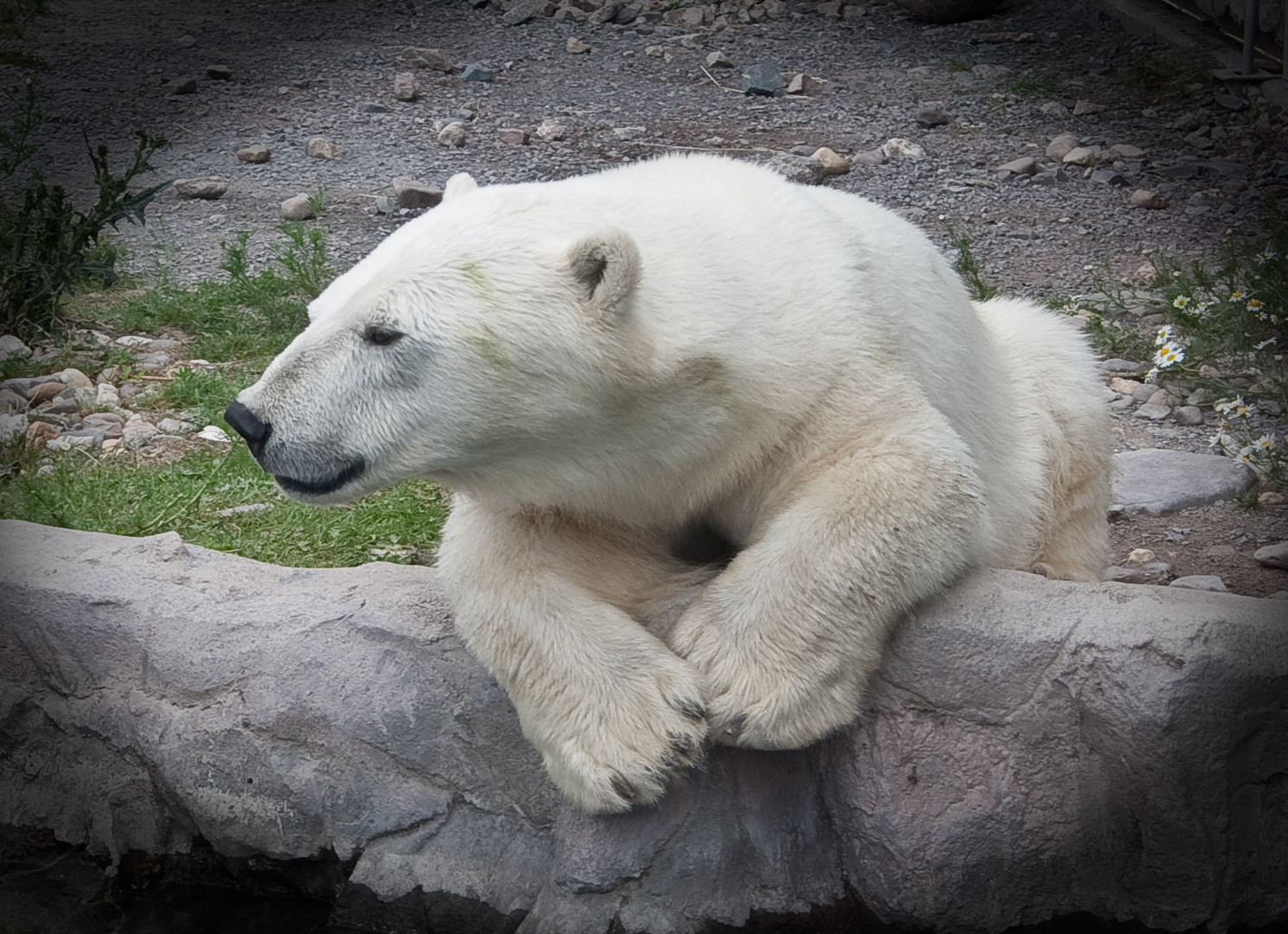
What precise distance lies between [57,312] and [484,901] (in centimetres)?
394

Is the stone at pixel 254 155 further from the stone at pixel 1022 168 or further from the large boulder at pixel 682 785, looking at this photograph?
the large boulder at pixel 682 785

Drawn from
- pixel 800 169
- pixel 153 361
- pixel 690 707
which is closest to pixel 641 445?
pixel 690 707

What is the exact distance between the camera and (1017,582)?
117 inches

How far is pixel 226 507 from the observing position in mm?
4625

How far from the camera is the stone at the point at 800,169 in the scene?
728 cm

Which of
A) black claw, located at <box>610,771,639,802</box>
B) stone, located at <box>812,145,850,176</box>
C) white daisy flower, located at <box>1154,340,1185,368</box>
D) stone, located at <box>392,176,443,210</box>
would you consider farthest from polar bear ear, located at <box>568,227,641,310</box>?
stone, located at <box>812,145,850,176</box>

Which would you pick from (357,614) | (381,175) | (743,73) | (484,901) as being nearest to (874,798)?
(484,901)

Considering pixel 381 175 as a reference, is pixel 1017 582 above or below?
above

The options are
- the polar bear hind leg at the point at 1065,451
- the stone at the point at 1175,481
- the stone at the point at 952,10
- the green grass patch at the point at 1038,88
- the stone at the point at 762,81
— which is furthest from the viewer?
the stone at the point at 952,10

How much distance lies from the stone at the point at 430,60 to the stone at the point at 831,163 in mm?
2919

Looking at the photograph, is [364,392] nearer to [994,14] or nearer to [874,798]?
[874,798]

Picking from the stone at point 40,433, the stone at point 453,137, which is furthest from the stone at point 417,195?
the stone at point 40,433

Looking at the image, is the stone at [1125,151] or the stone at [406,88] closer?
the stone at [1125,151]

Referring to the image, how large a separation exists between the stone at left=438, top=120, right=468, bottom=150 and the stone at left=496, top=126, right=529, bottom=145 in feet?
0.66
